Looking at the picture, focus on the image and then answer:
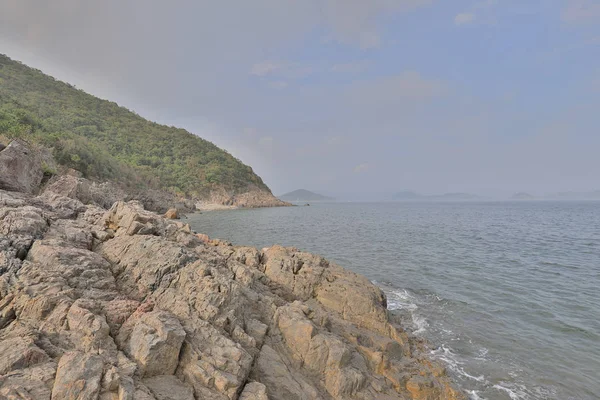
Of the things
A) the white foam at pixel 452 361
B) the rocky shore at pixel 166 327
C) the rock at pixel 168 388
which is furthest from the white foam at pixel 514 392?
the rock at pixel 168 388

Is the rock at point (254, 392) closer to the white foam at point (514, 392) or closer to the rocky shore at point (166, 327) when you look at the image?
the rocky shore at point (166, 327)

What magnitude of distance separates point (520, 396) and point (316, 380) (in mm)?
5920

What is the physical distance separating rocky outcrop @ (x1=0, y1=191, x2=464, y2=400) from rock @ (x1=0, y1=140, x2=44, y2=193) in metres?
5.98

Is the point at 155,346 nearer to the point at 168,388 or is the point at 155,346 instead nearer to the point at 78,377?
the point at 168,388

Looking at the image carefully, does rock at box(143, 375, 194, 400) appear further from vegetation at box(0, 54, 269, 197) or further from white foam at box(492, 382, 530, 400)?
vegetation at box(0, 54, 269, 197)

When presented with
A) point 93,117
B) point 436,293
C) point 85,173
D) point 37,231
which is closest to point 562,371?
point 436,293

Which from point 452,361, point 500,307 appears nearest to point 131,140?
point 500,307

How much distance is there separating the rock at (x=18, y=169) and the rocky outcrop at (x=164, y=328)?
5980 millimetres

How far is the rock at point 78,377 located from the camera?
13.0 feet

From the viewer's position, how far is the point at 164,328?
554 cm

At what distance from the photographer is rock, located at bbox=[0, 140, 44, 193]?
14.3m

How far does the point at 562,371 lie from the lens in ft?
29.0

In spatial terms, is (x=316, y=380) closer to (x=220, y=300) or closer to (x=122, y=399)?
(x=220, y=300)

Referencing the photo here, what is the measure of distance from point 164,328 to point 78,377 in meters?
1.51
